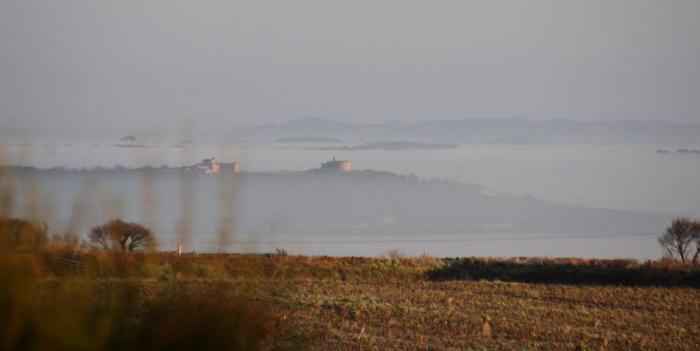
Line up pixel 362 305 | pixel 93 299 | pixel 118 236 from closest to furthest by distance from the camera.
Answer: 1. pixel 93 299
2. pixel 118 236
3. pixel 362 305

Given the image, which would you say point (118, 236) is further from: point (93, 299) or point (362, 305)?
point (362, 305)

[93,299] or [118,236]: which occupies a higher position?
[118,236]

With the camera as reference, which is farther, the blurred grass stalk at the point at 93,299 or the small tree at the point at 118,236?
the small tree at the point at 118,236

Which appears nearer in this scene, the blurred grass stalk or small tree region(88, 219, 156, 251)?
the blurred grass stalk

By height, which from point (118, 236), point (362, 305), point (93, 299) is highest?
point (118, 236)

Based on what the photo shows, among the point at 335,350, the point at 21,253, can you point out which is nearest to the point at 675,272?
the point at 335,350

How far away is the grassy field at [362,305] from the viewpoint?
24.6 feet

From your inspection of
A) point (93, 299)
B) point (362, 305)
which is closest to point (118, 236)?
point (93, 299)

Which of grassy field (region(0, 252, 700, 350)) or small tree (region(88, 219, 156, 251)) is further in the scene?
small tree (region(88, 219, 156, 251))

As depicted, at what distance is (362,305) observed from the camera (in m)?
18.4

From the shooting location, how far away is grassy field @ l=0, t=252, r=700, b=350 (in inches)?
295

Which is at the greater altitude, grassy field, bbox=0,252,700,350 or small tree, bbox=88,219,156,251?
small tree, bbox=88,219,156,251

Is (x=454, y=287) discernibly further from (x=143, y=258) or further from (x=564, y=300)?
(x=143, y=258)

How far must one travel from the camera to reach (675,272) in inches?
1090
